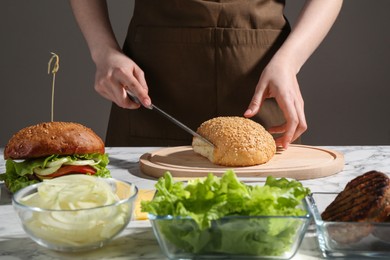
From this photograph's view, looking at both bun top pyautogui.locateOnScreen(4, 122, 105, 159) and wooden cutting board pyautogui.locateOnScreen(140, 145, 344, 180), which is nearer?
bun top pyautogui.locateOnScreen(4, 122, 105, 159)

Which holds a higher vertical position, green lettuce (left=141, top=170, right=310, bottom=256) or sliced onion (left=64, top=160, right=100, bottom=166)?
green lettuce (left=141, top=170, right=310, bottom=256)

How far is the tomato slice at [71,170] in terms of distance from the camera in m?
1.56

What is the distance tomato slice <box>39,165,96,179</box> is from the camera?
1.56 m

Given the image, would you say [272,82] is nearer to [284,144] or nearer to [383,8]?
[284,144]

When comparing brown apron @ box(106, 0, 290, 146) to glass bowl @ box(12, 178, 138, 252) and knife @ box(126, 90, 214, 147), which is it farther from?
glass bowl @ box(12, 178, 138, 252)

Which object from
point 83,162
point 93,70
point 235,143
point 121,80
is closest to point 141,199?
point 83,162

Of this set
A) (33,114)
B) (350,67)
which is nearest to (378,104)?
(350,67)

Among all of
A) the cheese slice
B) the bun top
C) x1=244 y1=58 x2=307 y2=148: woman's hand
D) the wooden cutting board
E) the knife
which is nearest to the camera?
the cheese slice

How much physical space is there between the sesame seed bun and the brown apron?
1.09ft

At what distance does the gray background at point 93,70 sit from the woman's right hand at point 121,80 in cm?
195

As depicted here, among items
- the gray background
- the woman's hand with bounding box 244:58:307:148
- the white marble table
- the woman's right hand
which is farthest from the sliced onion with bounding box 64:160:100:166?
the gray background

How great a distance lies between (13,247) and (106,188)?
0.19 meters

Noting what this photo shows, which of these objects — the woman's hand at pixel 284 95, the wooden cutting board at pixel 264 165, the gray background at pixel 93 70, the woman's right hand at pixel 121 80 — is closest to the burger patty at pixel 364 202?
the wooden cutting board at pixel 264 165

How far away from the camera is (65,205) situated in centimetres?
116
